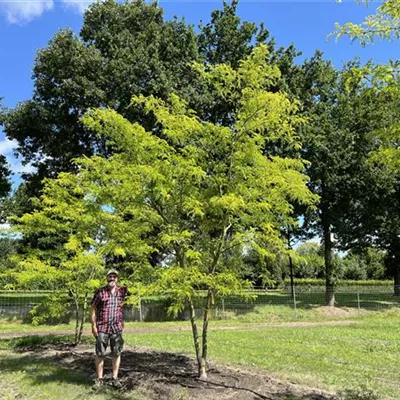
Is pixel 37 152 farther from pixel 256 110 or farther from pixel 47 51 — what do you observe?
pixel 256 110

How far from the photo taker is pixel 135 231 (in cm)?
714

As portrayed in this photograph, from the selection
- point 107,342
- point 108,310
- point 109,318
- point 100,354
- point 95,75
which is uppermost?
point 95,75

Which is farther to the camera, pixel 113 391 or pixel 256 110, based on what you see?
pixel 256 110

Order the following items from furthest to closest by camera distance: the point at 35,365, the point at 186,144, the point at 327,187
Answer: the point at 327,187 → the point at 35,365 → the point at 186,144

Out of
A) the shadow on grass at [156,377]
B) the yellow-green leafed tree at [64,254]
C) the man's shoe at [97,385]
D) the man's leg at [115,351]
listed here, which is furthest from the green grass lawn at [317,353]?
the man's shoe at [97,385]

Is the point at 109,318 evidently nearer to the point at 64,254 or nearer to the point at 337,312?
the point at 64,254

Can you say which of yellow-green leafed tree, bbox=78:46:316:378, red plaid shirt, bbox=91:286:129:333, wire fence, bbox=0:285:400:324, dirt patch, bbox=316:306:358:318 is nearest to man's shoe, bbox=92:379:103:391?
red plaid shirt, bbox=91:286:129:333

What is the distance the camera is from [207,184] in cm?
698

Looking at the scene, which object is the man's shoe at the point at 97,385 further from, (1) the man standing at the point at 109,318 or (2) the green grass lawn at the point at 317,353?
(2) the green grass lawn at the point at 317,353

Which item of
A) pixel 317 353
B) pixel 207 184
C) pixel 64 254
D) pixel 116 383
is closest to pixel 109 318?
pixel 116 383

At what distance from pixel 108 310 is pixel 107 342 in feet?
1.67

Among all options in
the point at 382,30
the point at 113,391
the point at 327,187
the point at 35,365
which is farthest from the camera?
the point at 327,187

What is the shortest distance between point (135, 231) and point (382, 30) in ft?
15.3

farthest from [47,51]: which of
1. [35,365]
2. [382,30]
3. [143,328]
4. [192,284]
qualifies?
[382,30]
